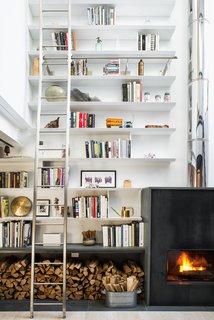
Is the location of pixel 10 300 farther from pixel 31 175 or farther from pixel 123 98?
pixel 123 98

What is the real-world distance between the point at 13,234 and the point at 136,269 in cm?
154

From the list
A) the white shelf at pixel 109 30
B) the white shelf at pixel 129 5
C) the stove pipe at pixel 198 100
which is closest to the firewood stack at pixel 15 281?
the stove pipe at pixel 198 100

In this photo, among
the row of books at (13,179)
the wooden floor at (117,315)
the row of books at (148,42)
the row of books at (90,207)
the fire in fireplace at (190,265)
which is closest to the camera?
the wooden floor at (117,315)

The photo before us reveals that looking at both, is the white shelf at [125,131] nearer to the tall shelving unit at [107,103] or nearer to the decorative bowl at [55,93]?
the tall shelving unit at [107,103]

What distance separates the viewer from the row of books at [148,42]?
5.13 meters

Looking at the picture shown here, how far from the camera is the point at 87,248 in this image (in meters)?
4.68

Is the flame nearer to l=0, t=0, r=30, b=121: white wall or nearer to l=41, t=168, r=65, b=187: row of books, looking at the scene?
l=41, t=168, r=65, b=187: row of books

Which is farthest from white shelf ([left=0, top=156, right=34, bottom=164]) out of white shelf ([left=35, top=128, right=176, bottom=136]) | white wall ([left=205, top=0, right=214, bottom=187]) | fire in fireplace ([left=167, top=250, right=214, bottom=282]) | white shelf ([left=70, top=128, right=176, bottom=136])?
white wall ([left=205, top=0, right=214, bottom=187])

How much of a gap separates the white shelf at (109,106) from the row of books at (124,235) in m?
1.48

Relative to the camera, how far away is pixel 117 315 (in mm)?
4152

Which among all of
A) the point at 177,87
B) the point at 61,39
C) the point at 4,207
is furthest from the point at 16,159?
the point at 177,87

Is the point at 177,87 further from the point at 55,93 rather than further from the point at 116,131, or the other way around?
the point at 55,93

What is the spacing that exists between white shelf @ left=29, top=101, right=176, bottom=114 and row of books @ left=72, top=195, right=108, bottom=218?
45.7 inches

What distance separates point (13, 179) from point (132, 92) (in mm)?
1871
